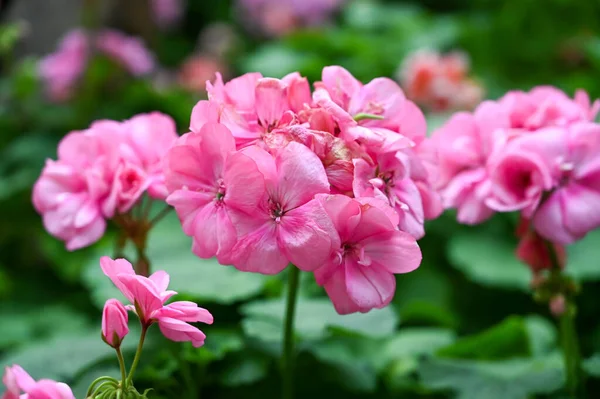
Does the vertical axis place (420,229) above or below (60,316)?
above

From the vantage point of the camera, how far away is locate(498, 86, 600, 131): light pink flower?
816 millimetres

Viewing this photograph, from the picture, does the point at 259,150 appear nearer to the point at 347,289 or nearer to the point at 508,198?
the point at 347,289

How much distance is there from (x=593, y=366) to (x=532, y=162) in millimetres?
338

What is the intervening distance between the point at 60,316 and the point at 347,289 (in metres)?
0.98

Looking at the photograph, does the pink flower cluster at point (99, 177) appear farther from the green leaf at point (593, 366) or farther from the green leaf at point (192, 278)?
the green leaf at point (593, 366)

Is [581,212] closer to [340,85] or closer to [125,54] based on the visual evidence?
[340,85]

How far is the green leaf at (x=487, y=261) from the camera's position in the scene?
1.62m

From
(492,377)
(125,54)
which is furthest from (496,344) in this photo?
(125,54)

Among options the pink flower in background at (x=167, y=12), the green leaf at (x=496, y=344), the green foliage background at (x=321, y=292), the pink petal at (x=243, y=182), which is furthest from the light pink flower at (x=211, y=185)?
the pink flower in background at (x=167, y=12)

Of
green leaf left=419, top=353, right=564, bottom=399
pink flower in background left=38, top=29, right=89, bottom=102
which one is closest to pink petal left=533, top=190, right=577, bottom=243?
green leaf left=419, top=353, right=564, bottom=399

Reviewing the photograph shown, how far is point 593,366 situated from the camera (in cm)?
93

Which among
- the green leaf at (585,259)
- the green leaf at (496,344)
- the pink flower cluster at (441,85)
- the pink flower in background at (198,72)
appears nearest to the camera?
the green leaf at (496,344)

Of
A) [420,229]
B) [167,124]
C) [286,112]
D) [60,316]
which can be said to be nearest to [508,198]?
[420,229]

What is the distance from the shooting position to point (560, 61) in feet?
8.68
